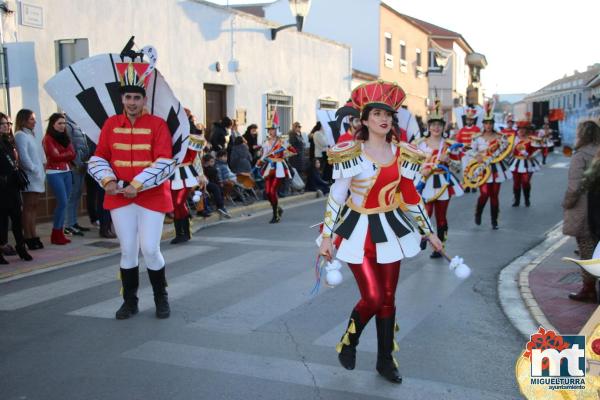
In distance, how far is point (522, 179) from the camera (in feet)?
47.4

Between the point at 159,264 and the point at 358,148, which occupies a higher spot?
the point at 358,148

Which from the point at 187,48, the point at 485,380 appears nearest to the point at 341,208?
the point at 485,380

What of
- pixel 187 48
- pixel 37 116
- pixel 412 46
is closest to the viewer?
pixel 37 116

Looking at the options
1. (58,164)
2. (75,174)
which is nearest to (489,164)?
(75,174)

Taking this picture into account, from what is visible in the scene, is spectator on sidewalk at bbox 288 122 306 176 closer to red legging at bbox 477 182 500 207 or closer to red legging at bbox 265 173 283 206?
red legging at bbox 265 173 283 206

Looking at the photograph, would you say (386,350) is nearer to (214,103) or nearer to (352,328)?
(352,328)

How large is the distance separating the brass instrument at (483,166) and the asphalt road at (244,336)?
2.50m

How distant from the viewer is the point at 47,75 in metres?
11.6

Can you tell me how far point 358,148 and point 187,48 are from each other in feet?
40.1

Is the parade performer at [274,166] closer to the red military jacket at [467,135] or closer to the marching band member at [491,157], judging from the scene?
the red military jacket at [467,135]

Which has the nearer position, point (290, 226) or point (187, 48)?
point (290, 226)

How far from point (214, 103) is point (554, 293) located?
12024 millimetres

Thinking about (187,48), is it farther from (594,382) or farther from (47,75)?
(594,382)

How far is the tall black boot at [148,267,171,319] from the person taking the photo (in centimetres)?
589
